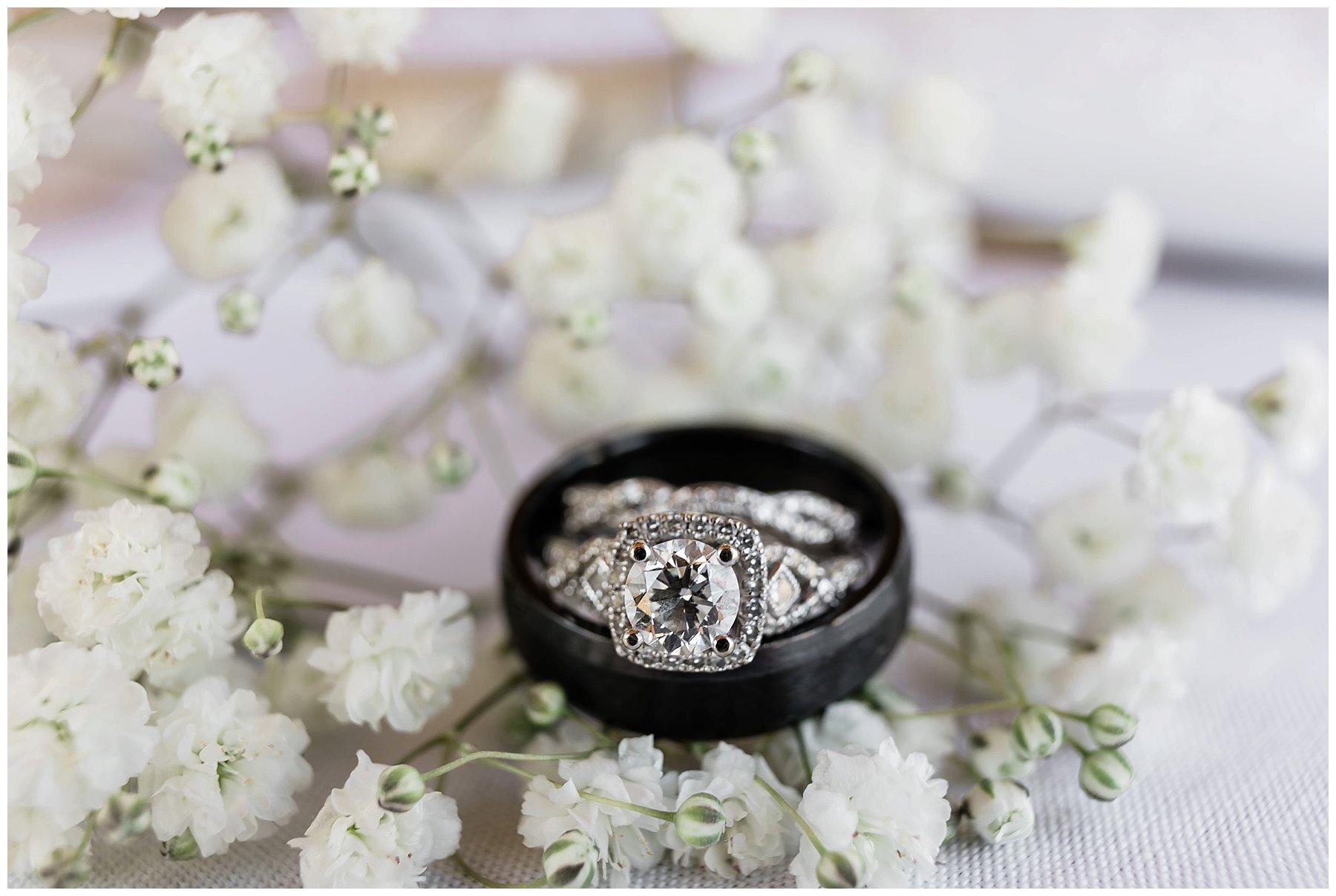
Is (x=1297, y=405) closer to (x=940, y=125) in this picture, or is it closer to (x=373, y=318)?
(x=940, y=125)

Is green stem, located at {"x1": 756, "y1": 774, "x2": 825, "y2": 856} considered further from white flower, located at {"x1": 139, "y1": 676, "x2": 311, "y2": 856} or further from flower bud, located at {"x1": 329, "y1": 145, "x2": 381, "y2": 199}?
flower bud, located at {"x1": 329, "y1": 145, "x2": 381, "y2": 199}

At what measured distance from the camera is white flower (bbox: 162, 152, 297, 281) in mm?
812

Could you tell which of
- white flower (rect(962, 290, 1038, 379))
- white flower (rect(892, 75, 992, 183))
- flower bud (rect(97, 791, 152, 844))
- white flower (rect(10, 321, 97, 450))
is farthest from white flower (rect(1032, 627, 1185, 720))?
white flower (rect(10, 321, 97, 450))

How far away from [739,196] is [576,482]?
26cm

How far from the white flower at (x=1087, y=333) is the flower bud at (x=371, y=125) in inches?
20.8

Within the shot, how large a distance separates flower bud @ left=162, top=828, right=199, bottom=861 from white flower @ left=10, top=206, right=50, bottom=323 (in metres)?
0.32

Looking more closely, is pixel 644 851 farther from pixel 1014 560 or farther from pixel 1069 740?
pixel 1014 560

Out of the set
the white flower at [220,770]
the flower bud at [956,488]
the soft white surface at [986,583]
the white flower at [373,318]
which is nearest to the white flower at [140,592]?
the white flower at [220,770]

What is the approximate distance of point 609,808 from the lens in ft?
2.18

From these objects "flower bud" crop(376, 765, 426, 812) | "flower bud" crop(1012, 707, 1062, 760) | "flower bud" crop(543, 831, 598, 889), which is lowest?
"flower bud" crop(1012, 707, 1062, 760)

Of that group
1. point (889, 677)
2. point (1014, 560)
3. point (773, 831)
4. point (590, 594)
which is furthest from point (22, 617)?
point (1014, 560)

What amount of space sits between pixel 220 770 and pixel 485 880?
17 centimetres

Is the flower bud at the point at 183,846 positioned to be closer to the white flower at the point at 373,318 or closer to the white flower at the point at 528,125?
the white flower at the point at 373,318

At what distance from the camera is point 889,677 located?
2.99 ft
